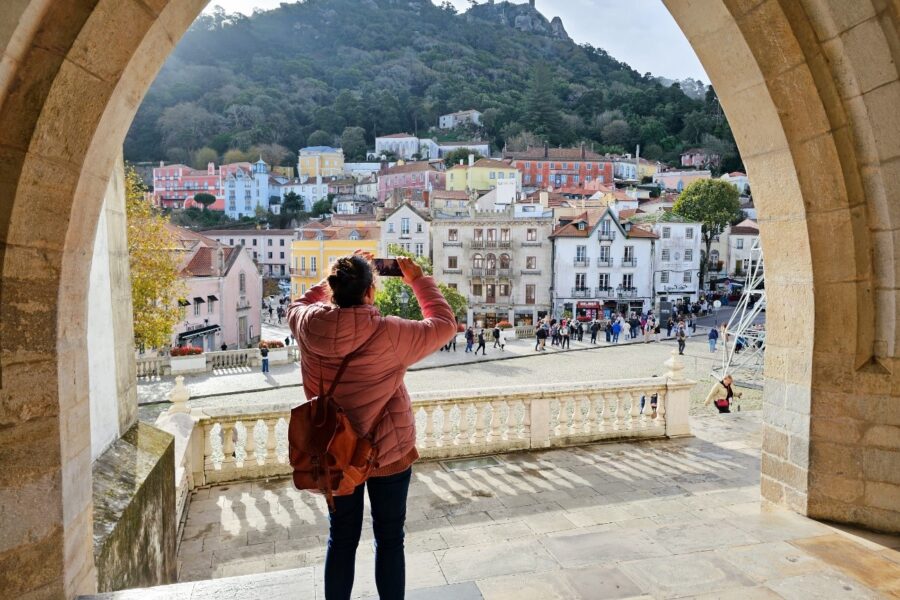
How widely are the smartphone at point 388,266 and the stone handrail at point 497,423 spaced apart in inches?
131

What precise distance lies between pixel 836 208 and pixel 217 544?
427 centimetres

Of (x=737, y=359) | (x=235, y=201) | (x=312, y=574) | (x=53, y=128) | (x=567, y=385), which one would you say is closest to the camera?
(x=53, y=128)

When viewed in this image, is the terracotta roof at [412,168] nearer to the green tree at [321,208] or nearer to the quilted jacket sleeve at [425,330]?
the green tree at [321,208]

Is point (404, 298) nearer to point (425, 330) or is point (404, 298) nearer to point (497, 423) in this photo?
point (497, 423)

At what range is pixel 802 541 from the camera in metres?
2.71

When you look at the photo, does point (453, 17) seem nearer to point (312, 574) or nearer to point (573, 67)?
point (573, 67)

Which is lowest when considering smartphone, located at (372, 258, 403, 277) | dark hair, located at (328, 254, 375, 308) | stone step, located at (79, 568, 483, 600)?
stone step, located at (79, 568, 483, 600)

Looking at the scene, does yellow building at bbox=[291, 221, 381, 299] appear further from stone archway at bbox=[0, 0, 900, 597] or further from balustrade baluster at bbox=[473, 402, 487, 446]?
stone archway at bbox=[0, 0, 900, 597]

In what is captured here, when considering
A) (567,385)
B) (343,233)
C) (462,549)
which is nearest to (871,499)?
(462,549)

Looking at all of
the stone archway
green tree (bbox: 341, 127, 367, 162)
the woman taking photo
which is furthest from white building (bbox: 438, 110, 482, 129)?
the woman taking photo

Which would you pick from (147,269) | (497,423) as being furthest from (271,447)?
(147,269)

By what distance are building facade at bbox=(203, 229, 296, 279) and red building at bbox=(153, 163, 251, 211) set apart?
75.9ft

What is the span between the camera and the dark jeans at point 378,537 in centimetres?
191

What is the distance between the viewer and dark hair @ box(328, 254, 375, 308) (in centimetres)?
187
